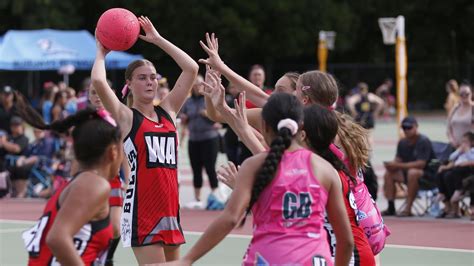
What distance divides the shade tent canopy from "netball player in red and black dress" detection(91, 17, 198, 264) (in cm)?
2534

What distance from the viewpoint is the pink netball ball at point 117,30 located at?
7.25 meters

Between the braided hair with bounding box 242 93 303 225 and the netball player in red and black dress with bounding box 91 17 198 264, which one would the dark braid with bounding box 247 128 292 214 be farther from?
the netball player in red and black dress with bounding box 91 17 198 264

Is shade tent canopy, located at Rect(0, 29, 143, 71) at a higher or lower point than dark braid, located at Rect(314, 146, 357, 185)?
higher

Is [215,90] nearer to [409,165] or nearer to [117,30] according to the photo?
[117,30]

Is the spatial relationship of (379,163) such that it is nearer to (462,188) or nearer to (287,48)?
(462,188)

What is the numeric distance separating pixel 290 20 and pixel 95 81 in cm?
4061

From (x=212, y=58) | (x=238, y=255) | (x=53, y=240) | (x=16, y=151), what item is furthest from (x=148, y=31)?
(x=16, y=151)

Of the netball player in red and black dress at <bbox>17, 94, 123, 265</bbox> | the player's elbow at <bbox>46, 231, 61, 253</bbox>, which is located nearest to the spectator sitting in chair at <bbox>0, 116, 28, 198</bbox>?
the netball player in red and black dress at <bbox>17, 94, 123, 265</bbox>

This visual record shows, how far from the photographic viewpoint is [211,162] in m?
15.8

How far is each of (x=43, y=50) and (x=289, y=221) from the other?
2872 centimetres

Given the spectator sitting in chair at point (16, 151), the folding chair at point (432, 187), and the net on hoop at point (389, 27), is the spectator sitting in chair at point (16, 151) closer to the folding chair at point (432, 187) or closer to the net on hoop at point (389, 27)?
the folding chair at point (432, 187)

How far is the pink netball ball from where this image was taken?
286 inches

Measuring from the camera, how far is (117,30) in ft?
24.0

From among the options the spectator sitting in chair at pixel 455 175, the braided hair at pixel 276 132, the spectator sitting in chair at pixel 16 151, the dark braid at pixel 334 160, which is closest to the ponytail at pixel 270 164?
the braided hair at pixel 276 132
